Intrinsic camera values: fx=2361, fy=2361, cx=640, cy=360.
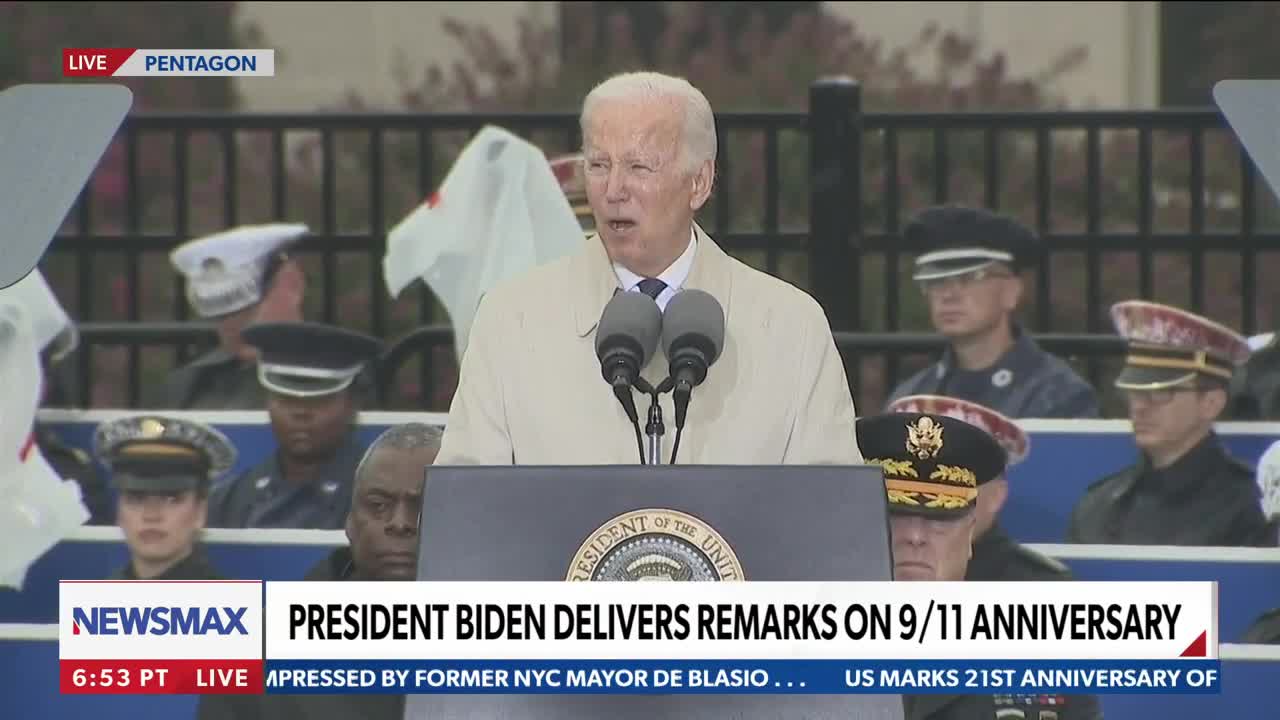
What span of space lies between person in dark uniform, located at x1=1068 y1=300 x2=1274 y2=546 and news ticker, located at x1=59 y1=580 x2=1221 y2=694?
7.49 feet

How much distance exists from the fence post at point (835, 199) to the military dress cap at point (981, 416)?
49 cm

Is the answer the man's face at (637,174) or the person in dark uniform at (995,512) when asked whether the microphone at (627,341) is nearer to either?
the man's face at (637,174)

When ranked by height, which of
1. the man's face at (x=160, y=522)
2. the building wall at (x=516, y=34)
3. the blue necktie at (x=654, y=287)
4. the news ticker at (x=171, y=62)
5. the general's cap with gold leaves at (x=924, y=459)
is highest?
the building wall at (x=516, y=34)

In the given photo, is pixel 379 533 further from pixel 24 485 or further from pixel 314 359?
pixel 314 359

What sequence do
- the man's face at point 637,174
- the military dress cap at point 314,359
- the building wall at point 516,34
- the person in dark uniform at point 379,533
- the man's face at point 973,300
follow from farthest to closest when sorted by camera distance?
the building wall at point 516,34 < the man's face at point 973,300 < the military dress cap at point 314,359 < the person in dark uniform at point 379,533 < the man's face at point 637,174

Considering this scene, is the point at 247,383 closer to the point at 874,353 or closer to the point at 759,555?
the point at 874,353

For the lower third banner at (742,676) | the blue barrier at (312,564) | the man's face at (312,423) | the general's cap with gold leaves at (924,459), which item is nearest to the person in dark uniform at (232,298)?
the man's face at (312,423)

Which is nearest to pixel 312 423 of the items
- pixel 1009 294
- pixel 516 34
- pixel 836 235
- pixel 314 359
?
pixel 314 359

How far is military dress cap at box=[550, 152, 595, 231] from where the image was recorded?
5.28 meters

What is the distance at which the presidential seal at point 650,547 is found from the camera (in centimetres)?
249

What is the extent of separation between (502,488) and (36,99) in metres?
0.93

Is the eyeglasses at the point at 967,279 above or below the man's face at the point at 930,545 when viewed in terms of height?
above

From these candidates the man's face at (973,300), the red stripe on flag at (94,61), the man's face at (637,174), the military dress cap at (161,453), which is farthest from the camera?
the man's face at (973,300)

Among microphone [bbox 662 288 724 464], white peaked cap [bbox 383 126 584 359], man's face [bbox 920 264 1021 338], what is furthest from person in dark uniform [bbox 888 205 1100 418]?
microphone [bbox 662 288 724 464]
